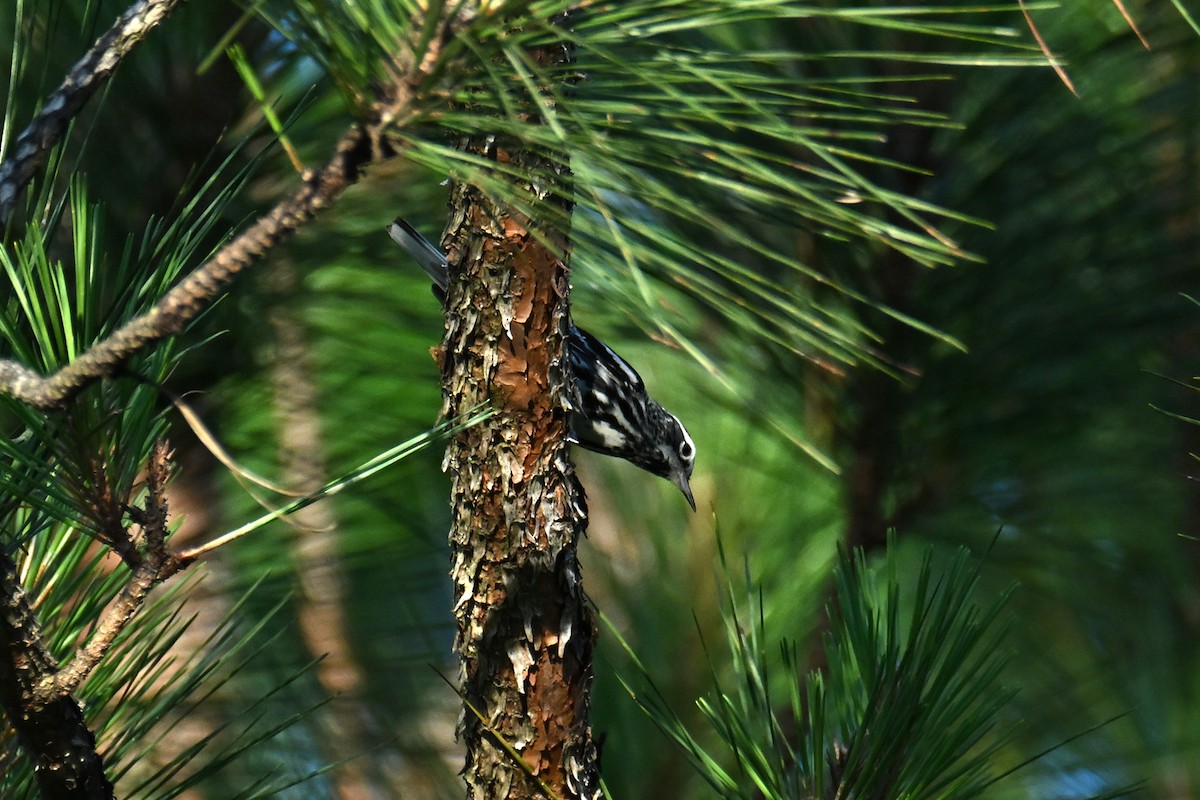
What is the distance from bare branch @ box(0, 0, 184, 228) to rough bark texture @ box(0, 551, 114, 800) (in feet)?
0.83

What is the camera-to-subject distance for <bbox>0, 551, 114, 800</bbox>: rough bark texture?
0.75m

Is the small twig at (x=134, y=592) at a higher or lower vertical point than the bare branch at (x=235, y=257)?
lower

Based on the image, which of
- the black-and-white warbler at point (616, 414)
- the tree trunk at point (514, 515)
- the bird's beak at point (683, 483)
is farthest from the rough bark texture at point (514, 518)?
the bird's beak at point (683, 483)

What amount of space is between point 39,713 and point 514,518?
33cm

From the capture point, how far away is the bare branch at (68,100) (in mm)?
816

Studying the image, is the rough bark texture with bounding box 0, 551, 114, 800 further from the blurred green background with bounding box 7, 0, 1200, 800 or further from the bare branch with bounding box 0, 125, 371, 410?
the blurred green background with bounding box 7, 0, 1200, 800

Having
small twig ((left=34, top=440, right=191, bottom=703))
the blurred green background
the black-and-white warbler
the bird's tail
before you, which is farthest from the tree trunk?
the black-and-white warbler

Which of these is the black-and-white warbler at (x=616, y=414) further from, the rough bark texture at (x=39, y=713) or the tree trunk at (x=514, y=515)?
the rough bark texture at (x=39, y=713)

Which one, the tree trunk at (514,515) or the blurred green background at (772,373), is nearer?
the tree trunk at (514,515)

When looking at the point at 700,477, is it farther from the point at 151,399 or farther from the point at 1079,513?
the point at 151,399

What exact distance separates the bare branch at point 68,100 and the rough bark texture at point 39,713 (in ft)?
0.83

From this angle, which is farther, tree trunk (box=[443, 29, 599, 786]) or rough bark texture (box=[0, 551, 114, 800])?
tree trunk (box=[443, 29, 599, 786])

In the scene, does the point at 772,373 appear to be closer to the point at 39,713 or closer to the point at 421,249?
the point at 421,249

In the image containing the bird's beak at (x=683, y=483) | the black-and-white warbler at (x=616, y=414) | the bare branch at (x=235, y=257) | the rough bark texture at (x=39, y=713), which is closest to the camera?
the bare branch at (x=235, y=257)
